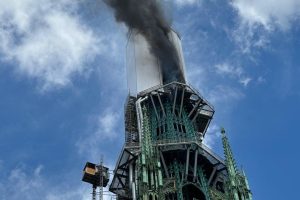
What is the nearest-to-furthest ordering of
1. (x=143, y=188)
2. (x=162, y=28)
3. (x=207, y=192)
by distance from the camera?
(x=143, y=188) < (x=207, y=192) < (x=162, y=28)

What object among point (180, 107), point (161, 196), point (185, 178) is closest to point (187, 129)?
point (180, 107)

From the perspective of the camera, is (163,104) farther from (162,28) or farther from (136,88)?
(162,28)

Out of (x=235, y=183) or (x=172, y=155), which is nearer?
(x=235, y=183)

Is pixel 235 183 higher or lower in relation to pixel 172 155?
lower

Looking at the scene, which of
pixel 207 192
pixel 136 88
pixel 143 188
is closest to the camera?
pixel 143 188

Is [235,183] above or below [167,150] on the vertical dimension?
below

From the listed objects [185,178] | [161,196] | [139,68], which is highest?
[139,68]

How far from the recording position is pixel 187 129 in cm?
9231

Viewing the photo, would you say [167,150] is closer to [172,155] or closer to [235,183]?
[172,155]

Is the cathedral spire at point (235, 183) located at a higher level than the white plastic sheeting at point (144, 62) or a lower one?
lower

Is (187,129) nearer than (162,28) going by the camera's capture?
Yes

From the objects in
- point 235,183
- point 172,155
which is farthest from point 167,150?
point 235,183

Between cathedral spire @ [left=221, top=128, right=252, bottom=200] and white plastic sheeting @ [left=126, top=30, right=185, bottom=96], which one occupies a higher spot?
white plastic sheeting @ [left=126, top=30, right=185, bottom=96]

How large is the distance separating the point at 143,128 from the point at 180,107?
1021 cm
